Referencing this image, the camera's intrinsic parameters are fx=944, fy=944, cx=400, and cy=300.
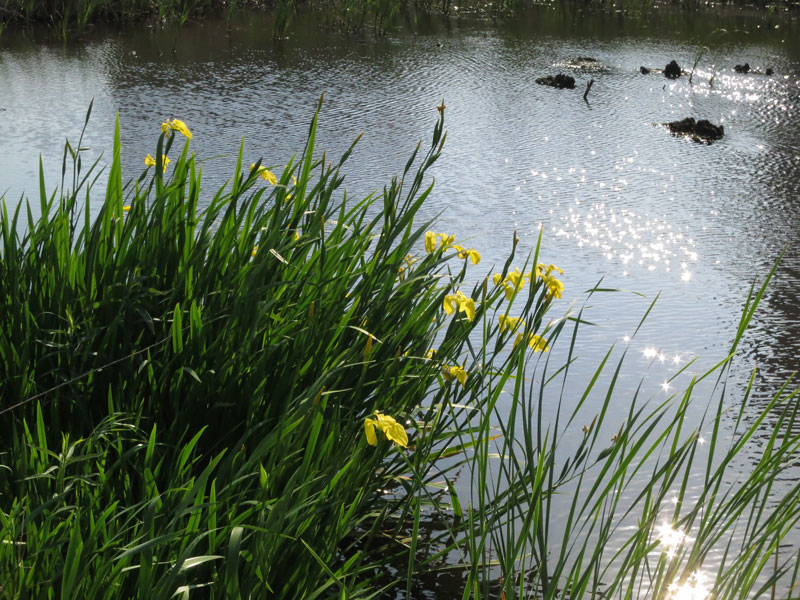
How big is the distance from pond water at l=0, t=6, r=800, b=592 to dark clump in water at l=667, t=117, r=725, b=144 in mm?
78

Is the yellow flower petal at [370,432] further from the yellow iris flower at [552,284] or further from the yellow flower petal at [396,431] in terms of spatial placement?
the yellow iris flower at [552,284]

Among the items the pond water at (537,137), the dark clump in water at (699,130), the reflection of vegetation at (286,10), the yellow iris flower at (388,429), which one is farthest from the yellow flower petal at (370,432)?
the reflection of vegetation at (286,10)

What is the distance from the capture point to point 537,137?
4.41m

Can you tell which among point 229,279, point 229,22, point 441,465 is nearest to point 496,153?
point 441,465

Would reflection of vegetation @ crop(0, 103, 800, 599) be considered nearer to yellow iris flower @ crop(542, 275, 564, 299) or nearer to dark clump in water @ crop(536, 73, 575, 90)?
yellow iris flower @ crop(542, 275, 564, 299)

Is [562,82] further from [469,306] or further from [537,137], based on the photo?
[469,306]

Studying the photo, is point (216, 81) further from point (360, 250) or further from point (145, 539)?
point (145, 539)

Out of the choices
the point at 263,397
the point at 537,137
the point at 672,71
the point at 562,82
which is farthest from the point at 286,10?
the point at 263,397

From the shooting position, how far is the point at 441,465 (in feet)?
5.84

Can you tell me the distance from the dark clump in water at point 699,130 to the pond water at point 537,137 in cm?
8

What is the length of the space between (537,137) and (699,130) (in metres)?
0.84

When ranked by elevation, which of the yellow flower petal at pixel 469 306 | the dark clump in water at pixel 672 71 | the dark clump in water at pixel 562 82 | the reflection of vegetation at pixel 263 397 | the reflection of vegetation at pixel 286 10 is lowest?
the reflection of vegetation at pixel 263 397

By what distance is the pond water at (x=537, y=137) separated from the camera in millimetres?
2701

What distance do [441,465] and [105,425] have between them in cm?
71
